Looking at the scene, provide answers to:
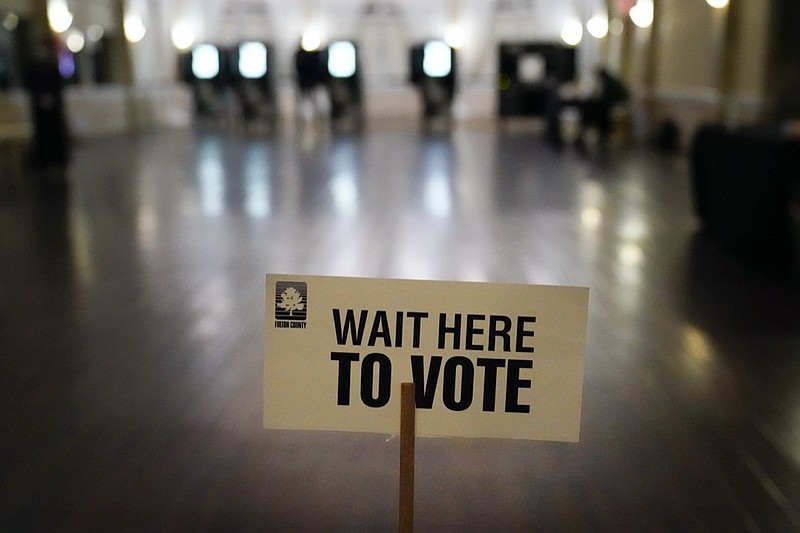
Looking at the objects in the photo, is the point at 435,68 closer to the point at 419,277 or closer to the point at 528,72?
the point at 528,72

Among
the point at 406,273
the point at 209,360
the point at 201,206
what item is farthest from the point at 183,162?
the point at 209,360

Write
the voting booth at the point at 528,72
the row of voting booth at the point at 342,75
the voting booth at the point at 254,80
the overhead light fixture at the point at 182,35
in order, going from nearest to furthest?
1. the voting booth at the point at 528,72
2. the row of voting booth at the point at 342,75
3. the voting booth at the point at 254,80
4. the overhead light fixture at the point at 182,35

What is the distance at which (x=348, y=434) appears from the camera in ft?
8.70

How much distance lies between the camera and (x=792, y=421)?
276 centimetres

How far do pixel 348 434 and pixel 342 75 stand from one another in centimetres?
1715

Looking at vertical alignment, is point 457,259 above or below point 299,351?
below

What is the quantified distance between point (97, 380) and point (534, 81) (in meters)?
16.4

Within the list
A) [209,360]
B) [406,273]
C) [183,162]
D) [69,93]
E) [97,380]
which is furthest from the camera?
[69,93]

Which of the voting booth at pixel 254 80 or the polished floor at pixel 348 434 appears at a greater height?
the voting booth at pixel 254 80

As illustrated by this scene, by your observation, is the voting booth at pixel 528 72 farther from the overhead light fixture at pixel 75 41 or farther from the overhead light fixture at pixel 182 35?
the overhead light fixture at pixel 75 41

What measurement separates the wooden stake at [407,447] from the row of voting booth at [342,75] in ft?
54.6

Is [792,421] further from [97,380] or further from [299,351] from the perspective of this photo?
[97,380]

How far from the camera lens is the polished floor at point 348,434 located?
7.16 ft

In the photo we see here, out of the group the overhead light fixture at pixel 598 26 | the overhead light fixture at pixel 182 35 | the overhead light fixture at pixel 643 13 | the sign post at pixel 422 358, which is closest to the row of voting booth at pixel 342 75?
the overhead light fixture at pixel 182 35
